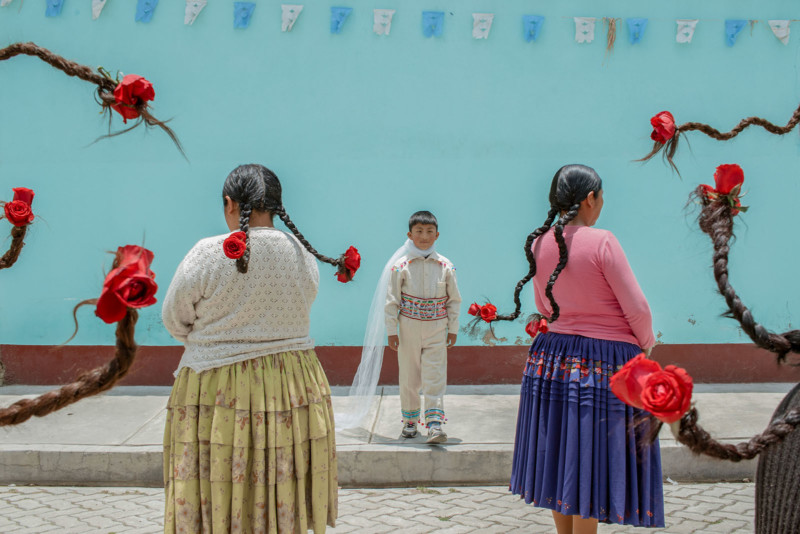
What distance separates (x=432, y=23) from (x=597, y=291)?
3.73 metres

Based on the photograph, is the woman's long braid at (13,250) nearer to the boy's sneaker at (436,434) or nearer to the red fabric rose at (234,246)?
the red fabric rose at (234,246)

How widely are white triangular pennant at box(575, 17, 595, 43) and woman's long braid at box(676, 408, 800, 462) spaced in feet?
16.3

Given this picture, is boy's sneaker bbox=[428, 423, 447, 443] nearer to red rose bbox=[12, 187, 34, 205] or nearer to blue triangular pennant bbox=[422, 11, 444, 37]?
red rose bbox=[12, 187, 34, 205]

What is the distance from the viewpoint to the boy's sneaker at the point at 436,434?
455 cm

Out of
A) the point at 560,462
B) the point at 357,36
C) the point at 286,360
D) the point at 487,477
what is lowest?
the point at 487,477

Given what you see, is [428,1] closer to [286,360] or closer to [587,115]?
[587,115]

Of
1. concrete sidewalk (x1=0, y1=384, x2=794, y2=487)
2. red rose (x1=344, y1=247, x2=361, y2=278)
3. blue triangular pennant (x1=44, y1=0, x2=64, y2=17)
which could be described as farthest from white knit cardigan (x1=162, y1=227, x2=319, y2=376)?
blue triangular pennant (x1=44, y1=0, x2=64, y2=17)

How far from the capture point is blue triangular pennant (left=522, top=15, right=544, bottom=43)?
Result: 5.82 metres

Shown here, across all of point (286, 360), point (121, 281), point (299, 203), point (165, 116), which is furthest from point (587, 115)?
point (121, 281)

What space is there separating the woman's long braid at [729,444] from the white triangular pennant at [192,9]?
5504 mm

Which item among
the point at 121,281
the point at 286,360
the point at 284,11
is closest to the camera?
the point at 121,281

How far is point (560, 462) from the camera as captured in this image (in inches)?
114

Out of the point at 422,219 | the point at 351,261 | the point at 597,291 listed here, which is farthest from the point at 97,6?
the point at 597,291

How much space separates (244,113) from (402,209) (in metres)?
1.59
